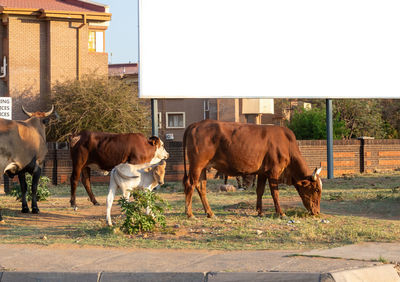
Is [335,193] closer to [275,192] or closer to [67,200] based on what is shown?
[275,192]

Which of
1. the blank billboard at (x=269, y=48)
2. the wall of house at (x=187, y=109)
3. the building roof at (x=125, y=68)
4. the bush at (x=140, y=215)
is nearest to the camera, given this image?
the bush at (x=140, y=215)

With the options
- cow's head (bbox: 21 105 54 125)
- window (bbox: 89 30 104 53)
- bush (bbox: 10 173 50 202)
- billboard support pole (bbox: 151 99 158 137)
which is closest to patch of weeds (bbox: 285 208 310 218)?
cow's head (bbox: 21 105 54 125)

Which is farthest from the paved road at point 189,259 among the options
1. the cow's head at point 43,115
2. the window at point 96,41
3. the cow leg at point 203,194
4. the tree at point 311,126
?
the window at point 96,41

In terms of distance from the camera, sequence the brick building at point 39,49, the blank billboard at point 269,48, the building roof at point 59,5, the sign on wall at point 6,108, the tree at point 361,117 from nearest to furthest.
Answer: the sign on wall at point 6,108
the blank billboard at point 269,48
the brick building at point 39,49
the building roof at point 59,5
the tree at point 361,117

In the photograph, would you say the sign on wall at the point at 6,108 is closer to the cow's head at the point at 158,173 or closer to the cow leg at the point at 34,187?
the cow leg at the point at 34,187

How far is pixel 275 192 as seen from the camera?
12.5 meters

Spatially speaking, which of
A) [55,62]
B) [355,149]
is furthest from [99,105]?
[355,149]

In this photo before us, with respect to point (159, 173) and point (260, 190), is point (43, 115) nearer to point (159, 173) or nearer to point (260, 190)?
point (159, 173)

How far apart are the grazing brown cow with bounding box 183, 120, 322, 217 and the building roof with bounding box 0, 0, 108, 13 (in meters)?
23.8

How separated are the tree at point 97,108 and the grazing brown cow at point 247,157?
18.5 metres

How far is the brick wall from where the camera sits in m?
23.7

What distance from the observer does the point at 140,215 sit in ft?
34.2

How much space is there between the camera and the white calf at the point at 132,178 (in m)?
11.0

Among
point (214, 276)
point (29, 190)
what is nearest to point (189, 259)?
point (214, 276)
